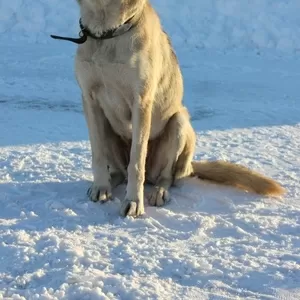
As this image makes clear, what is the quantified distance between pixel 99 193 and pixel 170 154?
499mm

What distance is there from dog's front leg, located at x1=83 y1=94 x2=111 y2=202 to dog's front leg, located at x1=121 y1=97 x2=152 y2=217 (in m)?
0.21

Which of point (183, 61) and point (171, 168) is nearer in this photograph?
point (171, 168)

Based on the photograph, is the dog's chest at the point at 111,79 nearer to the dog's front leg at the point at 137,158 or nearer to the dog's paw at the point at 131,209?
the dog's front leg at the point at 137,158

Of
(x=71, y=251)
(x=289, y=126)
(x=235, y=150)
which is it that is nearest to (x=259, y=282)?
(x=71, y=251)

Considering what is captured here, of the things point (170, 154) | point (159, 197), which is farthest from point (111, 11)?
point (159, 197)

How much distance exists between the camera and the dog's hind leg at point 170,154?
11.4ft

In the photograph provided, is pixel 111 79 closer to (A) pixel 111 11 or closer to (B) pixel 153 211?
(A) pixel 111 11

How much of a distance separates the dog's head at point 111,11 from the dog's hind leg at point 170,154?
2.39 feet

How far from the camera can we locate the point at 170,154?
352cm

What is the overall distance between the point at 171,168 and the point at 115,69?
81 cm

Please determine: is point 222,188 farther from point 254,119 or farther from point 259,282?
point 254,119

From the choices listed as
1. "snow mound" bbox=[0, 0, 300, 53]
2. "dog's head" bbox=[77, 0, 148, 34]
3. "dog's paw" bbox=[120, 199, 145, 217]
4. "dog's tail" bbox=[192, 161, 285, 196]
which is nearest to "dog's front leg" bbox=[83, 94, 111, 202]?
"dog's paw" bbox=[120, 199, 145, 217]

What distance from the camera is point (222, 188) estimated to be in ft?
11.7

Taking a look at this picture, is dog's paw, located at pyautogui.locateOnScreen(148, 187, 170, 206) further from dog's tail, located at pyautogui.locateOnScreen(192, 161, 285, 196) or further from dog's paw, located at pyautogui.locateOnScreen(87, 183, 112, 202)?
dog's tail, located at pyautogui.locateOnScreen(192, 161, 285, 196)
